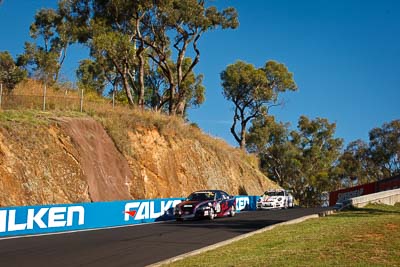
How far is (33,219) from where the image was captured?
18.7 meters

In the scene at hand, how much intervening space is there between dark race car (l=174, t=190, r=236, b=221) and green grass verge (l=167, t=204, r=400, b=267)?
32.7ft

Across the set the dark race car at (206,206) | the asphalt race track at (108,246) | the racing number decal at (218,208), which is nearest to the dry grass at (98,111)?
the dark race car at (206,206)

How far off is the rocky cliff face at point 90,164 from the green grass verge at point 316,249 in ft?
42.0

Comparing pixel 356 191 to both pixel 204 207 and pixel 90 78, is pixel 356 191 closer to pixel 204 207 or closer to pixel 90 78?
pixel 204 207

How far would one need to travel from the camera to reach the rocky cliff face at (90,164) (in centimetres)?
2339

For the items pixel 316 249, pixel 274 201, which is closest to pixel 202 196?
pixel 274 201

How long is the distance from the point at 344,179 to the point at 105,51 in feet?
179

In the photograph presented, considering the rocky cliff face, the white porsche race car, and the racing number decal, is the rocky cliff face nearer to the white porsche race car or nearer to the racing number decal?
A: the white porsche race car

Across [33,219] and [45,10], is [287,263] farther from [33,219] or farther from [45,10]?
[45,10]

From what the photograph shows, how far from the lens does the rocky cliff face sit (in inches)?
921

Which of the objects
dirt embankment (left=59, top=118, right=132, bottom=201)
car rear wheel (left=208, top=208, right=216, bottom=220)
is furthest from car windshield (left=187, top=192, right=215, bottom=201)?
dirt embankment (left=59, top=118, right=132, bottom=201)

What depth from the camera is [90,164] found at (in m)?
27.8

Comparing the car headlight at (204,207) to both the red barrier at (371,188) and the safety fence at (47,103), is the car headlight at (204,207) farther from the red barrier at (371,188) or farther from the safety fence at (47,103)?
the red barrier at (371,188)

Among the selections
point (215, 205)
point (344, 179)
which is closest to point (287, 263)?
point (215, 205)
